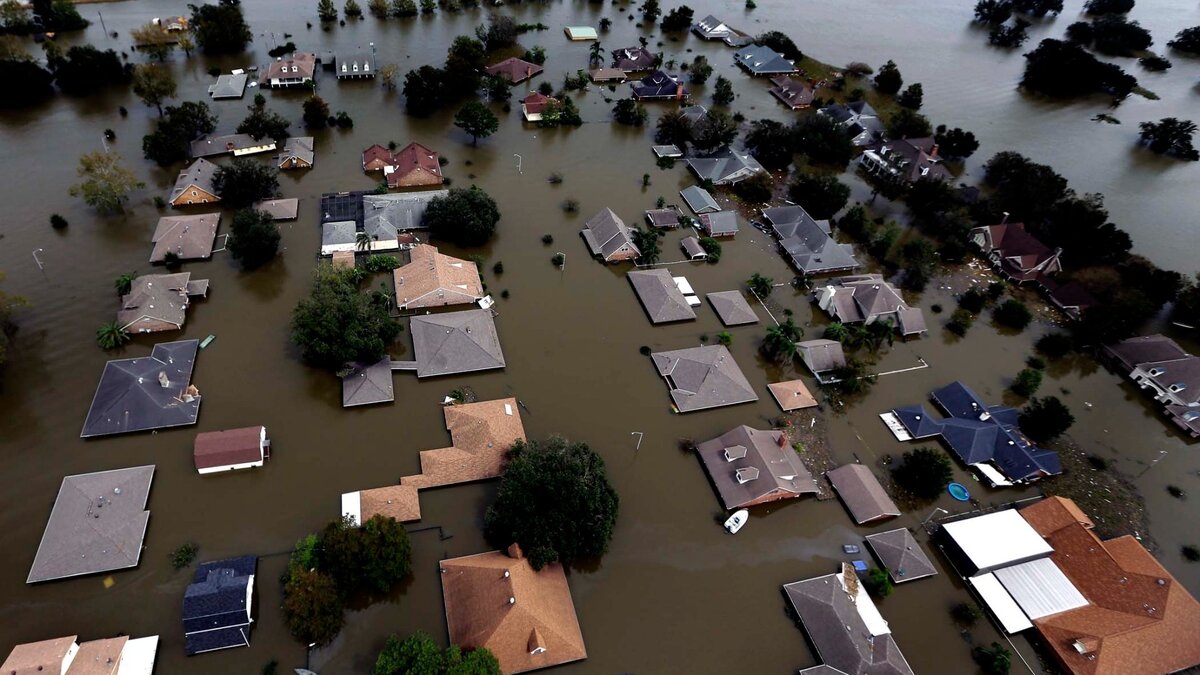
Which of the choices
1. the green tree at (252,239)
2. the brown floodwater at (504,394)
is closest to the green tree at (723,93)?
the brown floodwater at (504,394)

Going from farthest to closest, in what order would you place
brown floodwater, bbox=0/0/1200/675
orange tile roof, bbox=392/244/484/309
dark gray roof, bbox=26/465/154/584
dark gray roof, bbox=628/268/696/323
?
dark gray roof, bbox=628/268/696/323 < orange tile roof, bbox=392/244/484/309 < brown floodwater, bbox=0/0/1200/675 < dark gray roof, bbox=26/465/154/584

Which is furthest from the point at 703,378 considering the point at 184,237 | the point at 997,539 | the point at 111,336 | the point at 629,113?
the point at 184,237

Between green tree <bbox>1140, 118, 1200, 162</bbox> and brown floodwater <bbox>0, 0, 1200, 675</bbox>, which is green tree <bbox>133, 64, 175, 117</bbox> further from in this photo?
green tree <bbox>1140, 118, 1200, 162</bbox>

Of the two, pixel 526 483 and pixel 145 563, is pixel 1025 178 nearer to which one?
pixel 526 483

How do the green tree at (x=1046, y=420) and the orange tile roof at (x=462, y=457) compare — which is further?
the green tree at (x=1046, y=420)

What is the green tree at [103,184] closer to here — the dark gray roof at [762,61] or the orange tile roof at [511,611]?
the orange tile roof at [511,611]

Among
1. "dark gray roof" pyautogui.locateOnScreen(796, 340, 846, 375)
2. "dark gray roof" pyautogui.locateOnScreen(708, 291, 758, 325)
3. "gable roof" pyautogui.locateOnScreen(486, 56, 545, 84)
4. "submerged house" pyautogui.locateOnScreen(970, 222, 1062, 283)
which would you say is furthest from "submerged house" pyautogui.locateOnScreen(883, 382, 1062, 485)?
"gable roof" pyautogui.locateOnScreen(486, 56, 545, 84)
